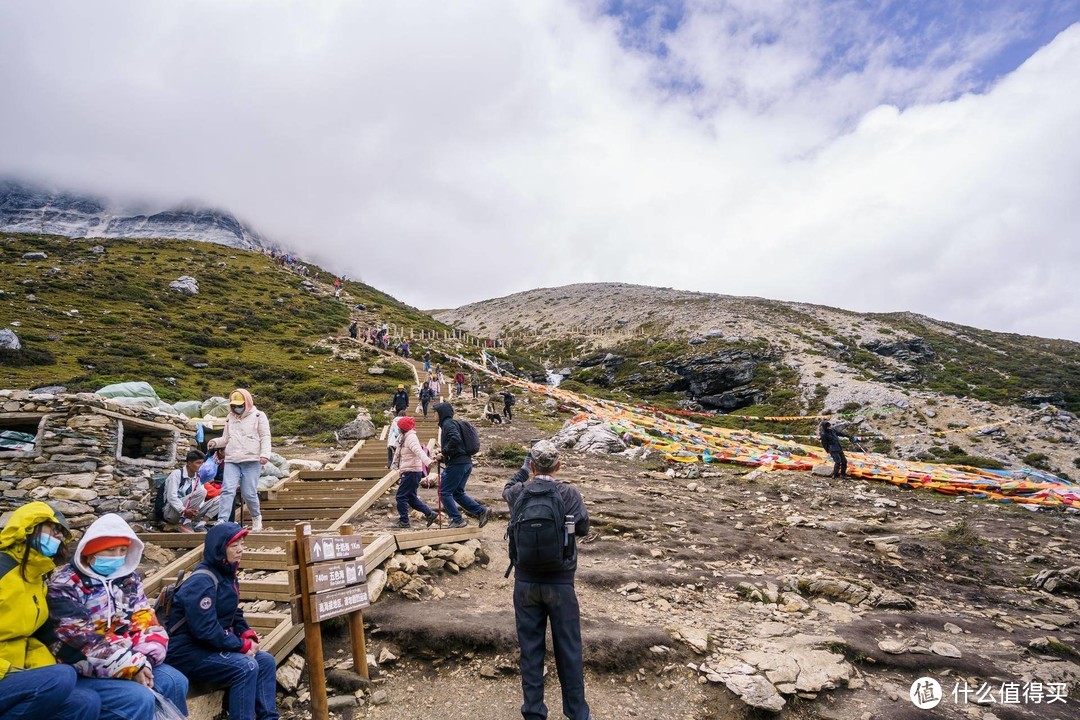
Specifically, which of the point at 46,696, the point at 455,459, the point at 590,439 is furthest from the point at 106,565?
the point at 590,439

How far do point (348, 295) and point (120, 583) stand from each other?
65094mm

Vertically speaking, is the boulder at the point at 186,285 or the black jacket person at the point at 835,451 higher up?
the boulder at the point at 186,285

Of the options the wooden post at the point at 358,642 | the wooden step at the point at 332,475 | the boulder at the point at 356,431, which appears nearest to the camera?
the wooden post at the point at 358,642

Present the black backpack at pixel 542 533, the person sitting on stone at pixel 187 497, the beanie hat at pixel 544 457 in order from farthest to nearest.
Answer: the person sitting on stone at pixel 187 497
the beanie hat at pixel 544 457
the black backpack at pixel 542 533

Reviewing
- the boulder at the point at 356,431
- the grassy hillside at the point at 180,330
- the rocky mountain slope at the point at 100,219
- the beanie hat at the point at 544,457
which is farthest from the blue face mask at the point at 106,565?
the rocky mountain slope at the point at 100,219

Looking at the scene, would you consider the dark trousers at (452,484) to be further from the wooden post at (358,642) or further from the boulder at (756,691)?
the boulder at (756,691)

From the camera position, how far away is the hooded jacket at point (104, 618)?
2805 mm

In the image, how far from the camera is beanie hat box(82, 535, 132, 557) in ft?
9.70

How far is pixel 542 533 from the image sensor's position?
12.5 feet

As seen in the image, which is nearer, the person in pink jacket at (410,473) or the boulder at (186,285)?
the person in pink jacket at (410,473)

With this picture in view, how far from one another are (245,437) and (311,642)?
155 inches

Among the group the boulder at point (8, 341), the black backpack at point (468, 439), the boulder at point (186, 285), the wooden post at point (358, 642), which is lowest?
the wooden post at point (358, 642)

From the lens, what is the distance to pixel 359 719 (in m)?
4.19

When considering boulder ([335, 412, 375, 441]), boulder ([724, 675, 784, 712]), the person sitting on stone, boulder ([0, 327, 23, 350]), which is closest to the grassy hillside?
boulder ([0, 327, 23, 350])
